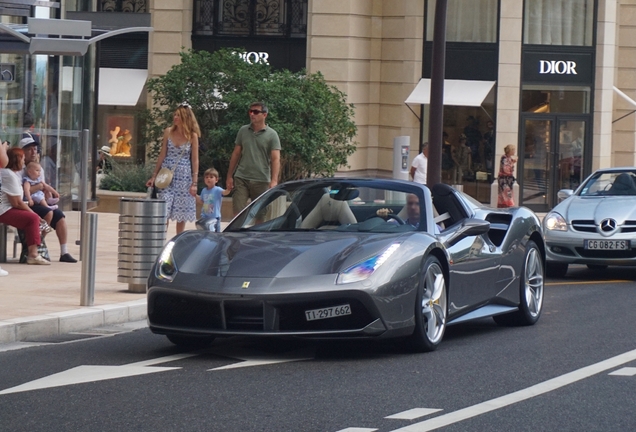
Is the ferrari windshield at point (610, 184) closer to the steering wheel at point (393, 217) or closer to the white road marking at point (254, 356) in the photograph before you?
the steering wheel at point (393, 217)

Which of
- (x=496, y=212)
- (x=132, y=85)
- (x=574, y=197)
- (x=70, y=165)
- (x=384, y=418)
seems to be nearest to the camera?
(x=384, y=418)

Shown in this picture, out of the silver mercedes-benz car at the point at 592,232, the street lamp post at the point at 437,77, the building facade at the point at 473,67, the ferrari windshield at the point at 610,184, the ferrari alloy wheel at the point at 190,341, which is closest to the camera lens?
the ferrari alloy wheel at the point at 190,341

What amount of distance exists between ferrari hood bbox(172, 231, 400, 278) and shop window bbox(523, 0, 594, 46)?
81.8 feet

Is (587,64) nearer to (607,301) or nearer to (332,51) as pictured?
(332,51)

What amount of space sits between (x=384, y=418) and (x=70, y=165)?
14415mm

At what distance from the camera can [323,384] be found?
7.54 metres

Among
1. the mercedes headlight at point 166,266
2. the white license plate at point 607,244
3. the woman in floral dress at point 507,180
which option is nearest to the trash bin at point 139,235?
the mercedes headlight at point 166,266

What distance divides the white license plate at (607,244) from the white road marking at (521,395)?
229 inches

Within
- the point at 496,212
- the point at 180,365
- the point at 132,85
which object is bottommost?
the point at 180,365

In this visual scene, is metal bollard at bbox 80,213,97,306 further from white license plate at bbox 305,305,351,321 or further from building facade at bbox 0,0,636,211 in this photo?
building facade at bbox 0,0,636,211

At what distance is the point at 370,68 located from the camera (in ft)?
109

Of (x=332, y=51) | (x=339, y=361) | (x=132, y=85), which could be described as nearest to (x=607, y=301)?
(x=339, y=361)

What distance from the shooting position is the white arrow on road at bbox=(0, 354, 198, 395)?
750cm

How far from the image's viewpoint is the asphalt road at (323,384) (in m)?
→ 6.52
